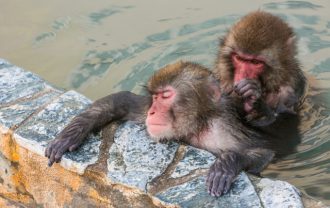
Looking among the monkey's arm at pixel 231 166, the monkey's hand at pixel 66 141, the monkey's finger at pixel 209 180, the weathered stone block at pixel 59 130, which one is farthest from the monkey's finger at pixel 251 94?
the monkey's finger at pixel 209 180

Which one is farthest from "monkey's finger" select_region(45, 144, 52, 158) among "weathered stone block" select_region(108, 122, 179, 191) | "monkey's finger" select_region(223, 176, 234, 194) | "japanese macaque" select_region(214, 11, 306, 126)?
"japanese macaque" select_region(214, 11, 306, 126)

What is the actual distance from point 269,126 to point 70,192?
6.80ft

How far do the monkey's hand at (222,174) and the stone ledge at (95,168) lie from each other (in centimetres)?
4

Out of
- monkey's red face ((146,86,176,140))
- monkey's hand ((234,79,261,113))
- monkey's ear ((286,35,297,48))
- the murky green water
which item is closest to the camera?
monkey's red face ((146,86,176,140))

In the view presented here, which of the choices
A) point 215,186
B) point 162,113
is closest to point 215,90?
point 162,113

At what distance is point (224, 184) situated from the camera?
12.6 ft

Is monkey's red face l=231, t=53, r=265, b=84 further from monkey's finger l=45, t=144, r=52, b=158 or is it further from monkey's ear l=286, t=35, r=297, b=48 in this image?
monkey's finger l=45, t=144, r=52, b=158

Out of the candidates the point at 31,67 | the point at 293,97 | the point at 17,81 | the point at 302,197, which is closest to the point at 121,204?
the point at 302,197

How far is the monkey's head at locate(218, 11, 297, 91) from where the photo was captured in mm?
5555

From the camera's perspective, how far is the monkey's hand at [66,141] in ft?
13.9

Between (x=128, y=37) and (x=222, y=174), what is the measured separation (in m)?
4.20

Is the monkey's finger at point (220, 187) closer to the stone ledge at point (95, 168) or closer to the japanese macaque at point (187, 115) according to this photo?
the stone ledge at point (95, 168)

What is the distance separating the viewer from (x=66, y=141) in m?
4.31

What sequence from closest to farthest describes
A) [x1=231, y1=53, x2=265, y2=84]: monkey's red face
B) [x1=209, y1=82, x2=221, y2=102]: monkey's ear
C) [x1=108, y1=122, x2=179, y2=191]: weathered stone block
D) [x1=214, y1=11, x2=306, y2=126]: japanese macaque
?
1. [x1=108, y1=122, x2=179, y2=191]: weathered stone block
2. [x1=209, y1=82, x2=221, y2=102]: monkey's ear
3. [x1=214, y1=11, x2=306, y2=126]: japanese macaque
4. [x1=231, y1=53, x2=265, y2=84]: monkey's red face
